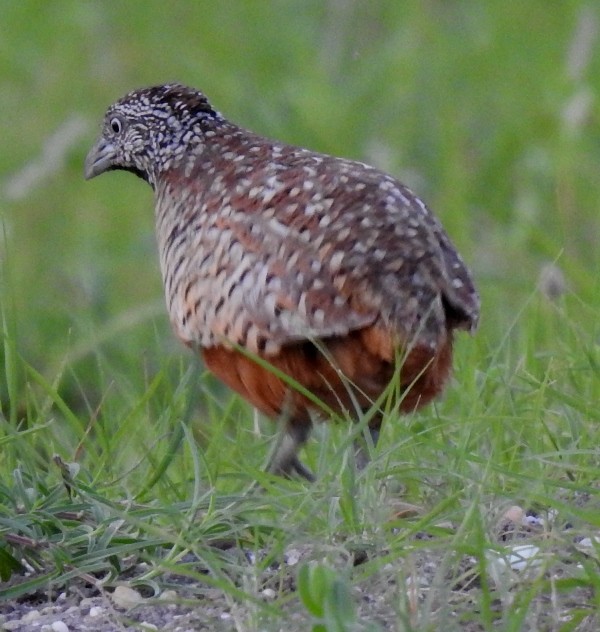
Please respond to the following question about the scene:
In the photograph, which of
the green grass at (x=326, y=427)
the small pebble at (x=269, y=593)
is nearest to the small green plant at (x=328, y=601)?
the green grass at (x=326, y=427)

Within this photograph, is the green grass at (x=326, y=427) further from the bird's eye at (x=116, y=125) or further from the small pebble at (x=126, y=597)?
the bird's eye at (x=116, y=125)

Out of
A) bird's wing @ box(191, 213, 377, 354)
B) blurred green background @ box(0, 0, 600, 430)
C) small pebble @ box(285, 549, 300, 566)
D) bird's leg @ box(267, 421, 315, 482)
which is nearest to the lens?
small pebble @ box(285, 549, 300, 566)

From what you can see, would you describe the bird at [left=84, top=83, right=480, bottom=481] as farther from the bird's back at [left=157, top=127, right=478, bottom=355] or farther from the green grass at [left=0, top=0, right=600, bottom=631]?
the green grass at [left=0, top=0, right=600, bottom=631]

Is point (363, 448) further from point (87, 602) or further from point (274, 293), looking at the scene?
point (87, 602)

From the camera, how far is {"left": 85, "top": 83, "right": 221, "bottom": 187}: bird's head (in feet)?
19.2

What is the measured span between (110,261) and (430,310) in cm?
500

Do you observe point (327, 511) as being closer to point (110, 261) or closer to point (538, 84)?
point (110, 261)

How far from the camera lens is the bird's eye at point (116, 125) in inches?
240

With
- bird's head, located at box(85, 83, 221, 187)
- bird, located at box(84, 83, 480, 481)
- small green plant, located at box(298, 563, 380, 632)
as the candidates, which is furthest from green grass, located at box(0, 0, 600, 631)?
bird's head, located at box(85, 83, 221, 187)

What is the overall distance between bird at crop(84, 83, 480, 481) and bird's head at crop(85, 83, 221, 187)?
441 millimetres

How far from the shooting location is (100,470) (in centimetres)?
462

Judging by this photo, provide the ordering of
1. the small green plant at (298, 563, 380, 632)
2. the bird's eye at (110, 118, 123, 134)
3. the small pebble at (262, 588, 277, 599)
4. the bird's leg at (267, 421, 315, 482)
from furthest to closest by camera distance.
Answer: the bird's eye at (110, 118, 123, 134)
the bird's leg at (267, 421, 315, 482)
the small pebble at (262, 588, 277, 599)
the small green plant at (298, 563, 380, 632)

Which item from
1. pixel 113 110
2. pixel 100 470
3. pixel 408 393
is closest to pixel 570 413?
pixel 408 393

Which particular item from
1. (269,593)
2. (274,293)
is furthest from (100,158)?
(269,593)
